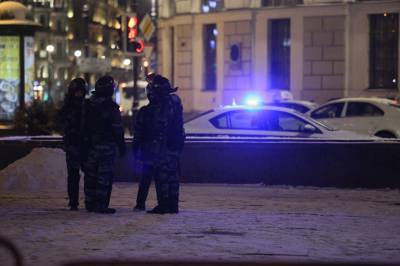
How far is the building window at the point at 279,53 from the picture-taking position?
34.5m

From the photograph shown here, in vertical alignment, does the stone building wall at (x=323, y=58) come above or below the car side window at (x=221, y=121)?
above

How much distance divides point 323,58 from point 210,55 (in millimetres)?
5430

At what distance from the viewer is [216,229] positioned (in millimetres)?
9641

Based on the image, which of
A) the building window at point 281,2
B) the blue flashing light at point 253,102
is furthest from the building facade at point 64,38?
the blue flashing light at point 253,102

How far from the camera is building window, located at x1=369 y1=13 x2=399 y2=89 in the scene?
32.2 meters

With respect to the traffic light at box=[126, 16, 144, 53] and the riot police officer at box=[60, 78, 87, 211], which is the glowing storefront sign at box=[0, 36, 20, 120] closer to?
the traffic light at box=[126, 16, 144, 53]

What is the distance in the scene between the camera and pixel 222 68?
35.5 metres

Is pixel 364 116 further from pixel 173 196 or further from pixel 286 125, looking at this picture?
Answer: pixel 173 196

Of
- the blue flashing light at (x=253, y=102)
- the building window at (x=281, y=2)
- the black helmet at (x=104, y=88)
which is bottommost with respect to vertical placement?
the blue flashing light at (x=253, y=102)

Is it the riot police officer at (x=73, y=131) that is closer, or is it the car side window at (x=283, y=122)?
the riot police officer at (x=73, y=131)

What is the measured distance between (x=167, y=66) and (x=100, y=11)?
90433 millimetres

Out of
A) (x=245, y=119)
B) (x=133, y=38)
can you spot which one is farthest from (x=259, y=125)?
(x=133, y=38)

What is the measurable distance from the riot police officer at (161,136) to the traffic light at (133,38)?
15.8m

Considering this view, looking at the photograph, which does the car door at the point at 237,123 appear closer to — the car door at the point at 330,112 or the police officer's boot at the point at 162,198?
the police officer's boot at the point at 162,198
